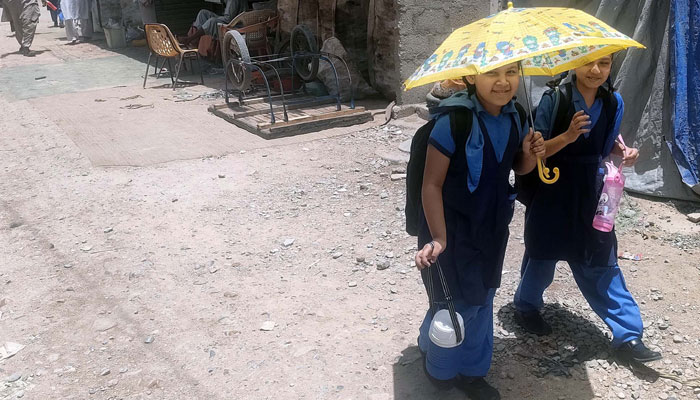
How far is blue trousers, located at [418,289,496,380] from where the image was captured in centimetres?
269

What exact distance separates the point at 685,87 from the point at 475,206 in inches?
128

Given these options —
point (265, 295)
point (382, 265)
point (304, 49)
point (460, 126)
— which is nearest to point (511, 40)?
point (460, 126)

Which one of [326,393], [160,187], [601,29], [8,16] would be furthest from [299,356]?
[8,16]

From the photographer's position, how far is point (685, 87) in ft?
16.2

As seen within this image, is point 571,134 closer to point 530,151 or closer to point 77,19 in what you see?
point 530,151

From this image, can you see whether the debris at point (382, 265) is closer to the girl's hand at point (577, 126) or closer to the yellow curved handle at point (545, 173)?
the yellow curved handle at point (545, 173)

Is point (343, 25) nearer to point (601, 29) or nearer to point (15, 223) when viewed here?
point (15, 223)

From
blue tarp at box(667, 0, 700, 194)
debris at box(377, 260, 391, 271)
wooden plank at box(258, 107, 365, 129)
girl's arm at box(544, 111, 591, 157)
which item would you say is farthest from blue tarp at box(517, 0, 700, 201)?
wooden plank at box(258, 107, 365, 129)

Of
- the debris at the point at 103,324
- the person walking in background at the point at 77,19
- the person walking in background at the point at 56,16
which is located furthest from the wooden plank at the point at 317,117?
the person walking in background at the point at 56,16

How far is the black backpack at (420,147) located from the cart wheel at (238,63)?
550 cm

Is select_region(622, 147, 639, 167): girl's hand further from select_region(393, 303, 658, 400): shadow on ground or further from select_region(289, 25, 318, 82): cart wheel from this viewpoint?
select_region(289, 25, 318, 82): cart wheel

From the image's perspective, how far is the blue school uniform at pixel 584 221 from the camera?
281cm

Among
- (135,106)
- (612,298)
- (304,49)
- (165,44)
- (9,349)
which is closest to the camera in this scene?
(612,298)

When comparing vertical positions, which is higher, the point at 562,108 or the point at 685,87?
the point at 562,108
